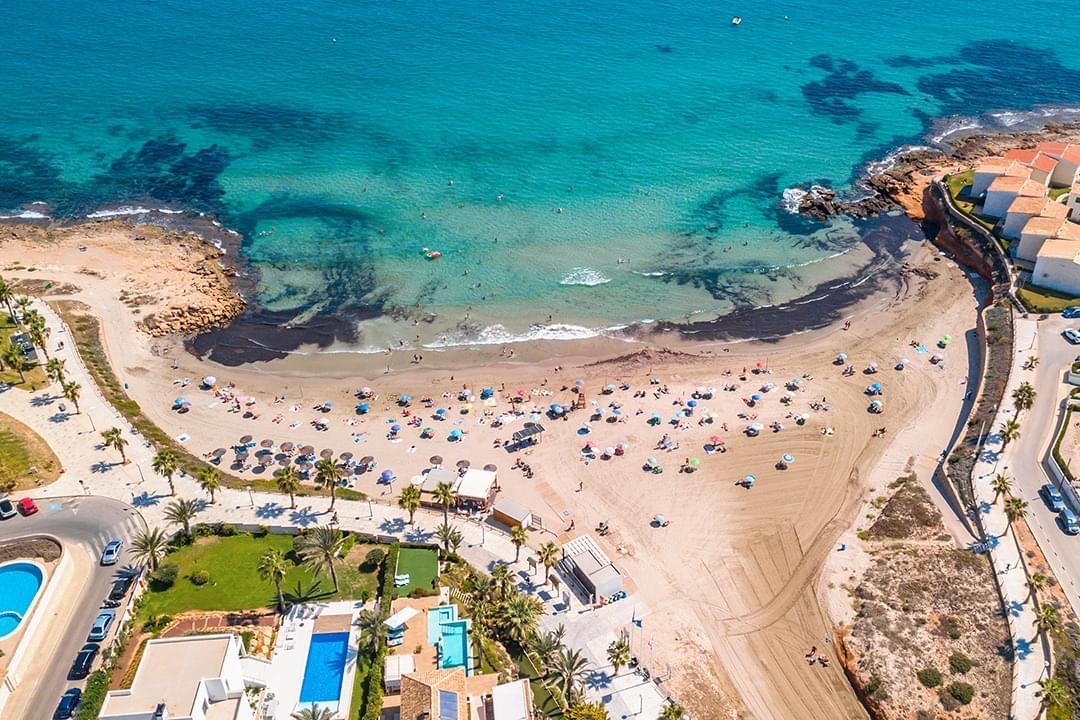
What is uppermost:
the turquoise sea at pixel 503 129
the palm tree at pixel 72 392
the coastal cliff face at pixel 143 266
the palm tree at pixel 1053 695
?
the turquoise sea at pixel 503 129

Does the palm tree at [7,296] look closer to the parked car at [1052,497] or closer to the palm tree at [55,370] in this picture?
the palm tree at [55,370]

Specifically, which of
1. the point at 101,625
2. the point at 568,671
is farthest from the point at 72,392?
the point at 568,671

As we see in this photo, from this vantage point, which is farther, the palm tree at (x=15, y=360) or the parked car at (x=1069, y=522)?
the palm tree at (x=15, y=360)

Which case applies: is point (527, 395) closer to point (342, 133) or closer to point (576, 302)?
point (576, 302)

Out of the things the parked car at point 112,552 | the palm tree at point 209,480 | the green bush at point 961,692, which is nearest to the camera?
the green bush at point 961,692

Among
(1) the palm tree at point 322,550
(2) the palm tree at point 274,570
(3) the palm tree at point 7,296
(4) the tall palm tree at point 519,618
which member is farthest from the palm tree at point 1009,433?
(3) the palm tree at point 7,296

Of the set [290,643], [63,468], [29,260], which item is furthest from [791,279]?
[29,260]

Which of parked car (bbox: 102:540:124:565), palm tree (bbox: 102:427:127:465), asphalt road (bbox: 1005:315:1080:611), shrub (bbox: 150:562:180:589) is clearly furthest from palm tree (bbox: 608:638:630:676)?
palm tree (bbox: 102:427:127:465)
